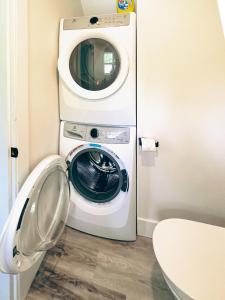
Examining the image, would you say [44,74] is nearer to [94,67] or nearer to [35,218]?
[94,67]

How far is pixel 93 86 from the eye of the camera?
1407mm

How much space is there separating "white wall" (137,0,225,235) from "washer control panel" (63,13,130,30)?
136 millimetres

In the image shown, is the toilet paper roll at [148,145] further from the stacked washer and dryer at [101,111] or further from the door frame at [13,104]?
the door frame at [13,104]

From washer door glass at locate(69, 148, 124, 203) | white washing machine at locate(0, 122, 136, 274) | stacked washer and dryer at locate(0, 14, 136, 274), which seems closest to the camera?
white washing machine at locate(0, 122, 136, 274)

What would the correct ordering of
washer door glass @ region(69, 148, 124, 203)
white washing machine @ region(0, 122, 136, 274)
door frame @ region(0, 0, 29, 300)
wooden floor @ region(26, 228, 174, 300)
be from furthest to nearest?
1. washer door glass @ region(69, 148, 124, 203)
2. wooden floor @ region(26, 228, 174, 300)
3. white washing machine @ region(0, 122, 136, 274)
4. door frame @ region(0, 0, 29, 300)

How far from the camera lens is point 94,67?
4.63ft

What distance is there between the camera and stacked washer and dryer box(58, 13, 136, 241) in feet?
4.22

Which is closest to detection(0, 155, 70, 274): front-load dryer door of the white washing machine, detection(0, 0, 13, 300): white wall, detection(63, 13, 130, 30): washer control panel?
the white washing machine

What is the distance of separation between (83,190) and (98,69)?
0.99 metres

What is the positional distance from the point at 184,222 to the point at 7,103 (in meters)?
1.14

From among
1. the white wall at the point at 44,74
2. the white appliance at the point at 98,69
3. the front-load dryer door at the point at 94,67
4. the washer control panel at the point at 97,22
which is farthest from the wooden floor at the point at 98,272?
the washer control panel at the point at 97,22

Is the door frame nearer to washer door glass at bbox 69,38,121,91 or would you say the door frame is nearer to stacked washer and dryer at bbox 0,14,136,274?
stacked washer and dryer at bbox 0,14,136,274

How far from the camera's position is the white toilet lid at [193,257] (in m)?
0.73

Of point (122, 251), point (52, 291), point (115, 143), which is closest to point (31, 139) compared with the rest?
point (115, 143)
